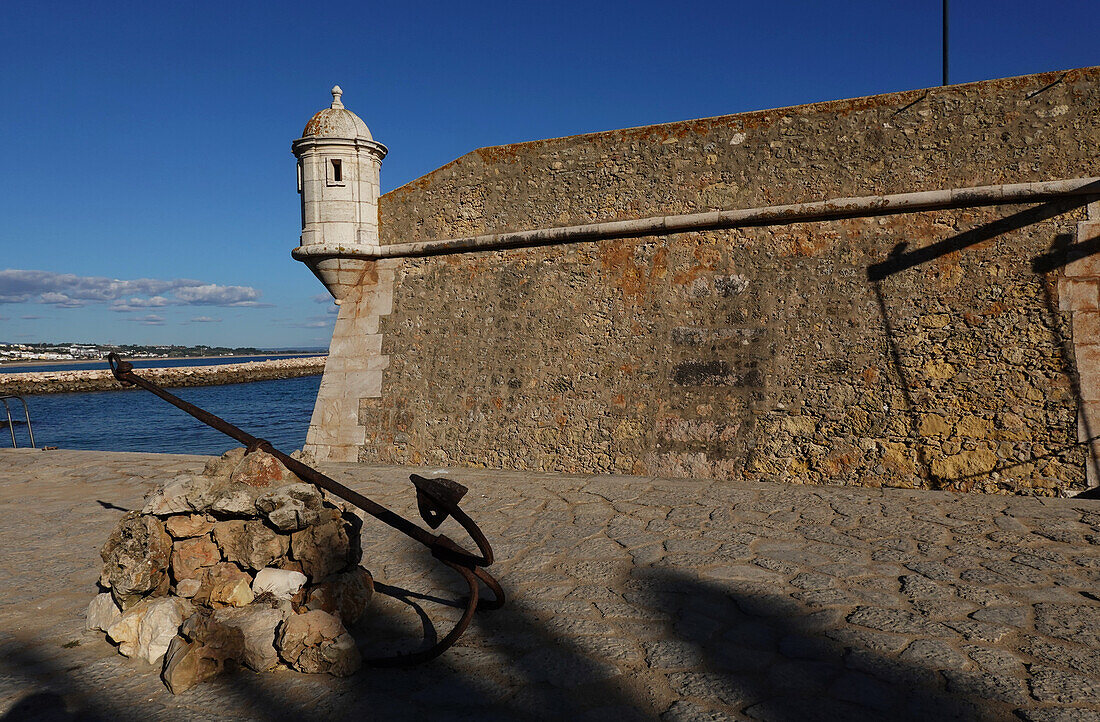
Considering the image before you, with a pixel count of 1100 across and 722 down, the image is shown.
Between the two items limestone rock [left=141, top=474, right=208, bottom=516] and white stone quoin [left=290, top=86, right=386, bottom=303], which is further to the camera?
white stone quoin [left=290, top=86, right=386, bottom=303]

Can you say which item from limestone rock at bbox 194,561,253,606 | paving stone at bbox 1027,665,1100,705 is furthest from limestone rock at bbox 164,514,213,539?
paving stone at bbox 1027,665,1100,705

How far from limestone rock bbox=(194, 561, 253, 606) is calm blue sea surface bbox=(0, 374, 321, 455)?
540 inches

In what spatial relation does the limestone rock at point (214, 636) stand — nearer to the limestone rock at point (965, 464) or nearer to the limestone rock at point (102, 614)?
the limestone rock at point (102, 614)

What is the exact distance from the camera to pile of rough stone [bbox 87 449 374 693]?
2.69 metres

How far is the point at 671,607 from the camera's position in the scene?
3.03 meters

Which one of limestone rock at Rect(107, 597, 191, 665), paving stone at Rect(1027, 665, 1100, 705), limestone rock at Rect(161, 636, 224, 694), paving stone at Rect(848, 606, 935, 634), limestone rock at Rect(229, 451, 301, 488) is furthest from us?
limestone rock at Rect(229, 451, 301, 488)

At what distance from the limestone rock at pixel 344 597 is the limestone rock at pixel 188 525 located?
0.55m

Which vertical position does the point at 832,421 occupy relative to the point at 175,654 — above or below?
above

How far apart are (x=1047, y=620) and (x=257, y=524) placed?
3359 mm

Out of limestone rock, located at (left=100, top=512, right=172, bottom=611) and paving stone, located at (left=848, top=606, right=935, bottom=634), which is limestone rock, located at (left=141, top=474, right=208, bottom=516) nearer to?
limestone rock, located at (left=100, top=512, right=172, bottom=611)

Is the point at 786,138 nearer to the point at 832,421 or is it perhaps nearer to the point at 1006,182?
the point at 1006,182

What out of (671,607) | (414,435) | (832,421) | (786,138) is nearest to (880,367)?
(832,421)

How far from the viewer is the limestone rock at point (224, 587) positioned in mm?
2799

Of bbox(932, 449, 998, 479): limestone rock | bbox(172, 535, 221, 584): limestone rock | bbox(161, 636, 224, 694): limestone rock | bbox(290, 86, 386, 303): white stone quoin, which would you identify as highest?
bbox(290, 86, 386, 303): white stone quoin
